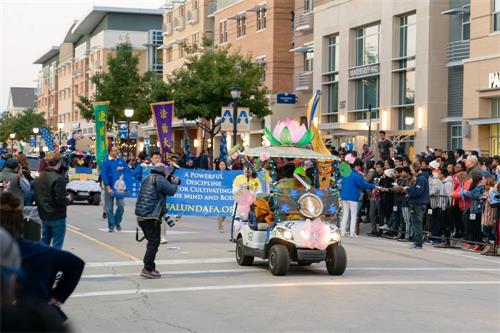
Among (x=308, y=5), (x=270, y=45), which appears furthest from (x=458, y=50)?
(x=270, y=45)

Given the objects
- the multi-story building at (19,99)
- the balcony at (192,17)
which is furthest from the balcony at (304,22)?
the multi-story building at (19,99)

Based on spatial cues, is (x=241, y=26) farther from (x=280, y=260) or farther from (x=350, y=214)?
Result: (x=280, y=260)

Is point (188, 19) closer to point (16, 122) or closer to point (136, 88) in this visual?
point (136, 88)

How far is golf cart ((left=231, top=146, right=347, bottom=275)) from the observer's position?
14711 millimetres

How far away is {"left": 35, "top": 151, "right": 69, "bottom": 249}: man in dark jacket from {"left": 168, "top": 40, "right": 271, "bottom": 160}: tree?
33439 mm

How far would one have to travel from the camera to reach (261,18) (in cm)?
5672

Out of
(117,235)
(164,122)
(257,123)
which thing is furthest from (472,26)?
(257,123)

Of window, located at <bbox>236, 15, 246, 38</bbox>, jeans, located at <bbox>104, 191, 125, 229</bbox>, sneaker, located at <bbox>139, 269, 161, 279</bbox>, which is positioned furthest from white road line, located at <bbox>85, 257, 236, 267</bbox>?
window, located at <bbox>236, 15, 246, 38</bbox>

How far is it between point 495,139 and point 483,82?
87.5 inches

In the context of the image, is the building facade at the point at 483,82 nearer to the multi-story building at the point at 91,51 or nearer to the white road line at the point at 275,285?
the white road line at the point at 275,285

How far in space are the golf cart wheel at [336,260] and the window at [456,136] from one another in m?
25.3

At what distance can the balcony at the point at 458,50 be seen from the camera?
38.7m

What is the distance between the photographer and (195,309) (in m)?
11.3

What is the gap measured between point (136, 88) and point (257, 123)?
1311 centimetres
